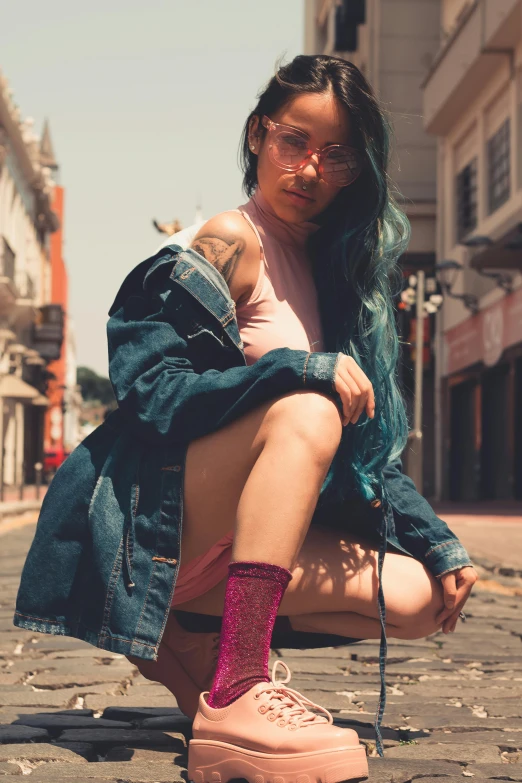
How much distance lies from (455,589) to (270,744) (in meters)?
0.66

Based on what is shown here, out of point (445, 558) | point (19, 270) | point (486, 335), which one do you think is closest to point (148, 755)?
point (445, 558)

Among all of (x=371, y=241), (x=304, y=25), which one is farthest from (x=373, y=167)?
(x=304, y=25)

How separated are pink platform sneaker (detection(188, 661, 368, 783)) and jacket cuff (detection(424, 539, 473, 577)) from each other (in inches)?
21.2

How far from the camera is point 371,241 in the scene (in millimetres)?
3023

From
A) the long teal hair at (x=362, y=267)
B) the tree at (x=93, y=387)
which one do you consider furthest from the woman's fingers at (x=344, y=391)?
the tree at (x=93, y=387)

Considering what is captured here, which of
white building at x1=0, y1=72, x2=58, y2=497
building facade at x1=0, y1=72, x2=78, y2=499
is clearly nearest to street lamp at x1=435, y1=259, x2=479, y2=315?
building facade at x1=0, y1=72, x2=78, y2=499

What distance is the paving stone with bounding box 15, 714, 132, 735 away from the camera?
10.6 ft

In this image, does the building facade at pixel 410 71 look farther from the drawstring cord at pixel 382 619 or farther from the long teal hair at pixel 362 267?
the drawstring cord at pixel 382 619

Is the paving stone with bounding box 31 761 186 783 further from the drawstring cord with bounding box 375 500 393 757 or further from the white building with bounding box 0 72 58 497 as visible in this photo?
the white building with bounding box 0 72 58 497

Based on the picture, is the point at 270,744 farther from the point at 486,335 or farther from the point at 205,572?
the point at 486,335

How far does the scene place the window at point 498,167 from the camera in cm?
2236

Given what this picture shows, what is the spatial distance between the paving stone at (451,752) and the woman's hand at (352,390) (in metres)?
0.84

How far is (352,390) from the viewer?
2580 millimetres

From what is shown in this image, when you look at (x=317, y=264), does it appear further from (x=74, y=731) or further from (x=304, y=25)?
(x=304, y=25)
